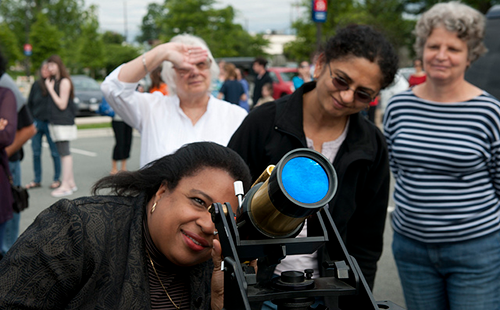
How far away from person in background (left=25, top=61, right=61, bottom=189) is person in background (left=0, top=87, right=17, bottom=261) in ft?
13.2

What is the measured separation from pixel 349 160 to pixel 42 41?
3405 cm

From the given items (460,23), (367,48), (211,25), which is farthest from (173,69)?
(211,25)

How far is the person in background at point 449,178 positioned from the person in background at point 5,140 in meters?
2.46

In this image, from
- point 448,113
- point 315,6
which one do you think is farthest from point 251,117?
point 315,6

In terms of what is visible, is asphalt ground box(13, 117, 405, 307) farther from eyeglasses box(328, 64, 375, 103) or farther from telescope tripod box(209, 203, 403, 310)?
telescope tripod box(209, 203, 403, 310)

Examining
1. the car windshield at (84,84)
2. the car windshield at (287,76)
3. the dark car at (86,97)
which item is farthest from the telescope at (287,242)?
the car windshield at (287,76)

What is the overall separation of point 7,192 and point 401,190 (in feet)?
8.12

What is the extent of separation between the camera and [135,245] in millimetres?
1781

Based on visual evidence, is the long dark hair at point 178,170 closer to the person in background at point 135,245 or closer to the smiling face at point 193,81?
the person in background at point 135,245

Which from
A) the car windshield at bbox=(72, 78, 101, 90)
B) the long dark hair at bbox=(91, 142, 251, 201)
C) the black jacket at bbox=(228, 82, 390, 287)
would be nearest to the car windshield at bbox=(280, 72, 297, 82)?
the car windshield at bbox=(72, 78, 101, 90)

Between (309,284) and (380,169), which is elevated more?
(309,284)

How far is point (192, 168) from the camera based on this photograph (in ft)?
6.32

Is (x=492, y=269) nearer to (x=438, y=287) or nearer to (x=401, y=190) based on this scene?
(x=438, y=287)

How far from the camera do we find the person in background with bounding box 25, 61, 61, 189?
296 inches
